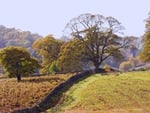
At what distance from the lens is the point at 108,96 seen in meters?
40.1

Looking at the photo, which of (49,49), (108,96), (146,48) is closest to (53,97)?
(108,96)

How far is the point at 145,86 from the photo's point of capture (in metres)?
45.6

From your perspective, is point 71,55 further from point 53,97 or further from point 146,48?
point 53,97

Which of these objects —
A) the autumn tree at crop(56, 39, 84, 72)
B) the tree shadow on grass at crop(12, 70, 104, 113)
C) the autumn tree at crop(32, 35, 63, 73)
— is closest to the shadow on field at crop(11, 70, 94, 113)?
the tree shadow on grass at crop(12, 70, 104, 113)

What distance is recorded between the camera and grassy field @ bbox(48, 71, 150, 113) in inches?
1420

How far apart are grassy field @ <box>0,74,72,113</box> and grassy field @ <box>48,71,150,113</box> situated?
2.60 meters

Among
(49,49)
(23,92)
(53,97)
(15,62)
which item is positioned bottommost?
(53,97)

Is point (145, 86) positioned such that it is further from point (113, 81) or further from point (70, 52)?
point (70, 52)

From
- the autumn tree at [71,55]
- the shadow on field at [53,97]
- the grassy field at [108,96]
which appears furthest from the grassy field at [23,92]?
the autumn tree at [71,55]

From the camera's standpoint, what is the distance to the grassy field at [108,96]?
3606cm

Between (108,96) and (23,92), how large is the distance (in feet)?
28.0

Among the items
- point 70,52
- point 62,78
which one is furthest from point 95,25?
point 62,78

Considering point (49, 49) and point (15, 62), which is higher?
point (49, 49)

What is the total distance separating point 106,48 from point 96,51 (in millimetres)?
Answer: 2022
